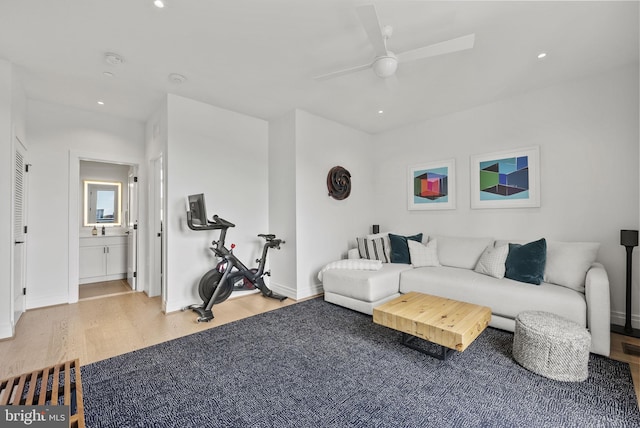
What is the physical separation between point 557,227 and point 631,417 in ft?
7.09

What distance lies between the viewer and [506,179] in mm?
3594

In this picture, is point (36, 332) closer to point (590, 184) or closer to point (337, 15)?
point (337, 15)

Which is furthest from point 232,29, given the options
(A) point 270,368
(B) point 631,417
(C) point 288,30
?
(B) point 631,417

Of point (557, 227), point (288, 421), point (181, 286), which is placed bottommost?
point (288, 421)

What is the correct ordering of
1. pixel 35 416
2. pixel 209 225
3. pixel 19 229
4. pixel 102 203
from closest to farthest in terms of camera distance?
pixel 35 416
pixel 19 229
pixel 209 225
pixel 102 203

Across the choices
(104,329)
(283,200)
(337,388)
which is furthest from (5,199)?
(337,388)

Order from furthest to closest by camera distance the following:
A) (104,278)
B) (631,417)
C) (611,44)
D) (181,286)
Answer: (104,278) → (181,286) → (611,44) → (631,417)

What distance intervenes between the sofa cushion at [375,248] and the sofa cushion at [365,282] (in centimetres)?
29

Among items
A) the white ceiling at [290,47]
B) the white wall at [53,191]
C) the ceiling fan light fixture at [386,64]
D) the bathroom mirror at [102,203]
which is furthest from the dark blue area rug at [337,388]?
the bathroom mirror at [102,203]

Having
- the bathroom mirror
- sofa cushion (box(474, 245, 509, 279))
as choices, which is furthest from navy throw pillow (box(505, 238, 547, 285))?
the bathroom mirror

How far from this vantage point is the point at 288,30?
2285 millimetres

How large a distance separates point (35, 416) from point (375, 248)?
3556 mm

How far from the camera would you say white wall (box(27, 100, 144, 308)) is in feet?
11.5

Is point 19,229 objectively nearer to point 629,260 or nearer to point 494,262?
point 494,262
